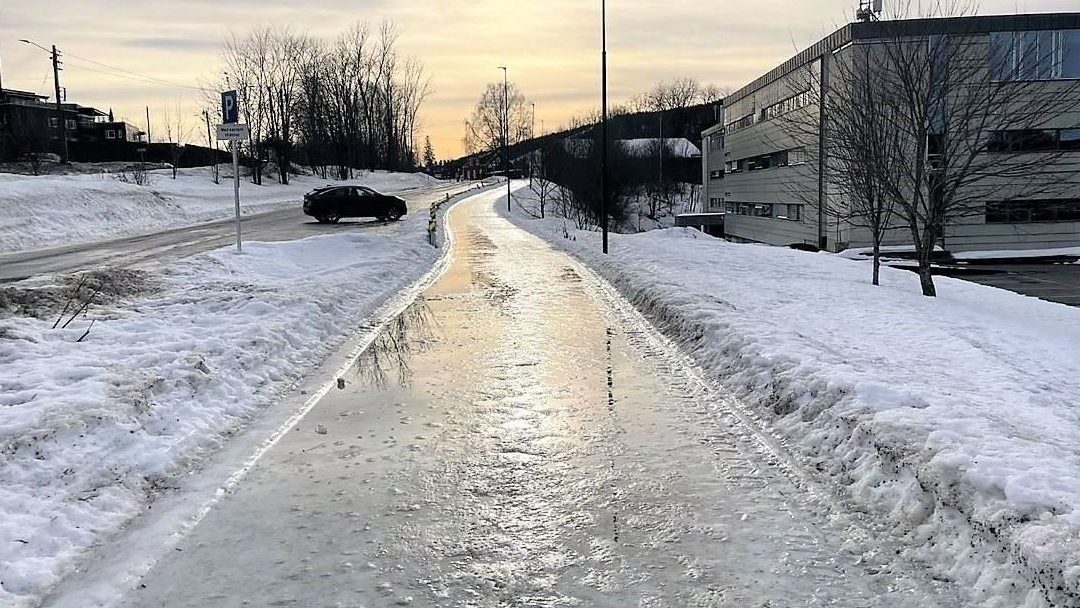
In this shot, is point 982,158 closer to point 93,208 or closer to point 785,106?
point 785,106

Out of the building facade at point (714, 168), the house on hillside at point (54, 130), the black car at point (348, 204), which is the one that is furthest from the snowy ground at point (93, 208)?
the building facade at point (714, 168)

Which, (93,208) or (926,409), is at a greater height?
(93,208)

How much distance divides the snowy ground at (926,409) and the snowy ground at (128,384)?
14.3ft

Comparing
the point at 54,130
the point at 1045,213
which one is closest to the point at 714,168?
the point at 1045,213

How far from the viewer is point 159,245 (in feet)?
78.3

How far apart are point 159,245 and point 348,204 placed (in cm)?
1179

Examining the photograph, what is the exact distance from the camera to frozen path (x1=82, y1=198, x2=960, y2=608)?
4.00 m

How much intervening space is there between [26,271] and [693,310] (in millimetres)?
13999

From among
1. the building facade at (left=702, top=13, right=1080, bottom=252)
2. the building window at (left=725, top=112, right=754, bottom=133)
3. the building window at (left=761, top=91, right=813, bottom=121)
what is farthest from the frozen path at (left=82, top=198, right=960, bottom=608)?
the building window at (left=725, top=112, right=754, bottom=133)

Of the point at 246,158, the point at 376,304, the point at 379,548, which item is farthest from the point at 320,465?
the point at 246,158

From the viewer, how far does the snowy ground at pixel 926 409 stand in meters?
4.06

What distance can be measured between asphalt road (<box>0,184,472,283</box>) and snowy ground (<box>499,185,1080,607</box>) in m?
12.1

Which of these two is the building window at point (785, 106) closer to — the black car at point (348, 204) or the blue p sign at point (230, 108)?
the black car at point (348, 204)

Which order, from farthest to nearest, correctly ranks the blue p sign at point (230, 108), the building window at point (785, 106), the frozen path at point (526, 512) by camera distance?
the building window at point (785, 106) < the blue p sign at point (230, 108) < the frozen path at point (526, 512)
